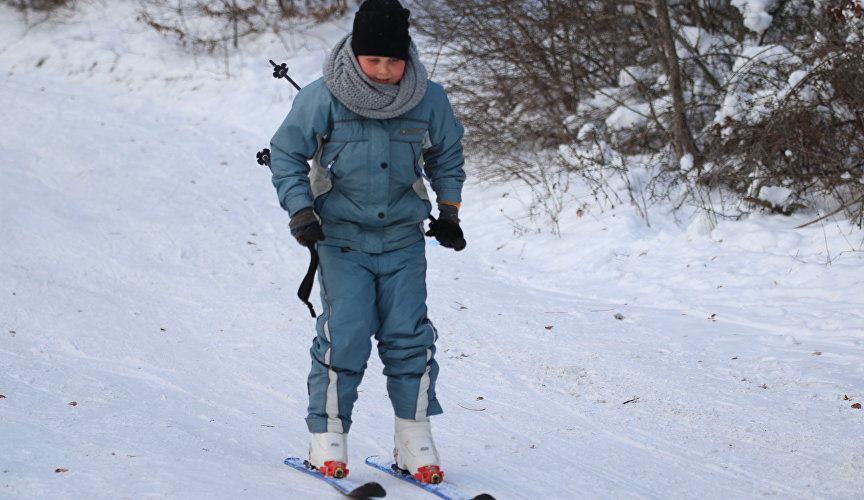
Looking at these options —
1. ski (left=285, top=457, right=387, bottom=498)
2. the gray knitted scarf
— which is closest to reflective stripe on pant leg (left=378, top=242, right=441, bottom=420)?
ski (left=285, top=457, right=387, bottom=498)

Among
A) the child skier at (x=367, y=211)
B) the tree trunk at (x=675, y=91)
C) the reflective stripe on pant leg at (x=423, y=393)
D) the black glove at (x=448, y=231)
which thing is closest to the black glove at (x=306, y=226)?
the child skier at (x=367, y=211)

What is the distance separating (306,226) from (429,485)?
104 centimetres

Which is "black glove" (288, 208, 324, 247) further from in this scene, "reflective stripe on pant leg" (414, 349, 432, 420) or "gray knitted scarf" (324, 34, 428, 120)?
"reflective stripe on pant leg" (414, 349, 432, 420)

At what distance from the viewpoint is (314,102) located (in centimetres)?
333

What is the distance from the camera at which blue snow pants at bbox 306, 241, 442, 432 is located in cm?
337

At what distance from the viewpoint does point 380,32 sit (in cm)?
329

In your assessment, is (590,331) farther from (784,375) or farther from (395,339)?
(395,339)

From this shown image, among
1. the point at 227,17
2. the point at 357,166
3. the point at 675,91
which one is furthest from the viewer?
the point at 227,17

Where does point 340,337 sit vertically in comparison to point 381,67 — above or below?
below

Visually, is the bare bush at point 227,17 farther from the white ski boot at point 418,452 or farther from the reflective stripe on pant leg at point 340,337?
the white ski boot at point 418,452

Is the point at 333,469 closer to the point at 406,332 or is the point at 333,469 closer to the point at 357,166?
the point at 406,332

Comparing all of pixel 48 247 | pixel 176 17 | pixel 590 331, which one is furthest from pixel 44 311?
pixel 176 17

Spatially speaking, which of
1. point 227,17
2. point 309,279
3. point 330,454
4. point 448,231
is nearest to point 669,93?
point 448,231

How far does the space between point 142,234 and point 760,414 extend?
17.2 feet
